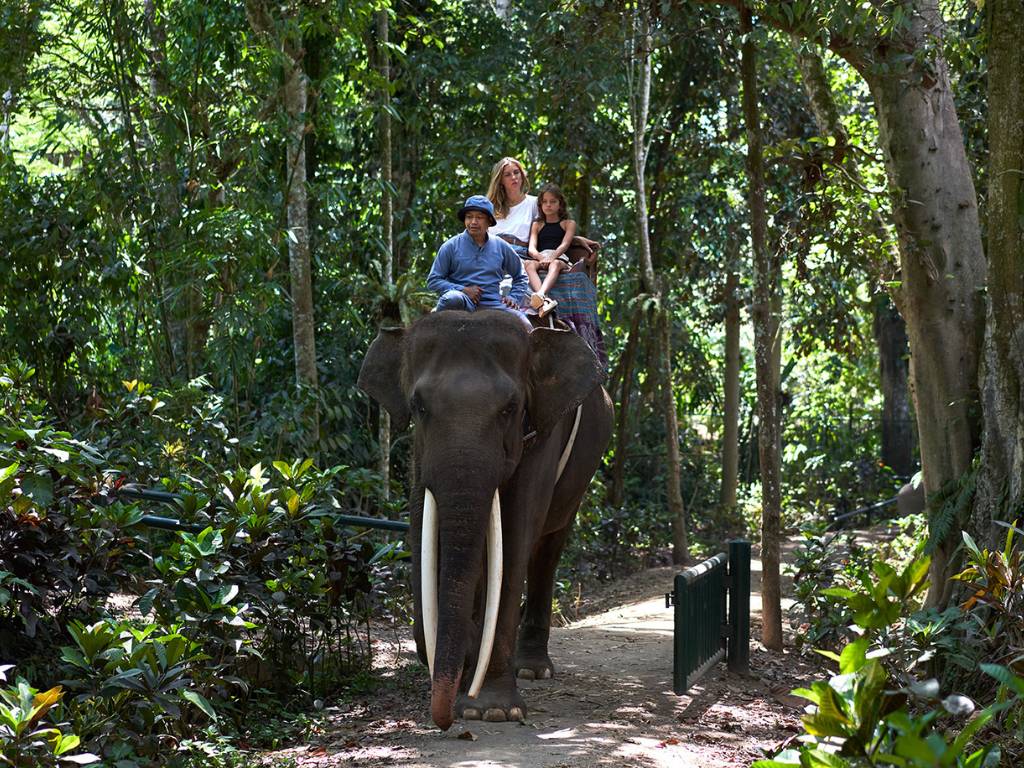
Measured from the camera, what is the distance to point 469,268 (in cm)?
695

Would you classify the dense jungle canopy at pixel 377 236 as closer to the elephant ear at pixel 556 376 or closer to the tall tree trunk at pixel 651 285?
the tall tree trunk at pixel 651 285

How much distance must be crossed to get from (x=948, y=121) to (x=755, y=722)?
4.68 m

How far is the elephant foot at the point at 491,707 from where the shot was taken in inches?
242

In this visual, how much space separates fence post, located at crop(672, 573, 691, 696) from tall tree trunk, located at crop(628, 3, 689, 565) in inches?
293

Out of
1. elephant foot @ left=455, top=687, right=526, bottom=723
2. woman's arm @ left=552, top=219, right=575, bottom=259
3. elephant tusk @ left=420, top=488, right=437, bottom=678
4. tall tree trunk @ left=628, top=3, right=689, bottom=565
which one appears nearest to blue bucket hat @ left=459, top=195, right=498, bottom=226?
woman's arm @ left=552, top=219, right=575, bottom=259

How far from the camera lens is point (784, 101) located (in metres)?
16.9

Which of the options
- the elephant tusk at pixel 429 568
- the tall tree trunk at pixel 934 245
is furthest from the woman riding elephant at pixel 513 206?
the elephant tusk at pixel 429 568

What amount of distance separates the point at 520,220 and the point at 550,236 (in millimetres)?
257

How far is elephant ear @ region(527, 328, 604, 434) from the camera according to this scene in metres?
6.55

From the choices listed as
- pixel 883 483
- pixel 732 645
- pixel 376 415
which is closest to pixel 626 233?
pixel 376 415

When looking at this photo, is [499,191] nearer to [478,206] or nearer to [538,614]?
[478,206]

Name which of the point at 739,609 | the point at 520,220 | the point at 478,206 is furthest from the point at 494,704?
the point at 520,220

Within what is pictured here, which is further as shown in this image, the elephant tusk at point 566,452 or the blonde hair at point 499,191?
the blonde hair at point 499,191

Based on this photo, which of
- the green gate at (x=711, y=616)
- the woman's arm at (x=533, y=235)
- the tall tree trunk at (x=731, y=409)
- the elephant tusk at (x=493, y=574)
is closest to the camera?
the elephant tusk at (x=493, y=574)
